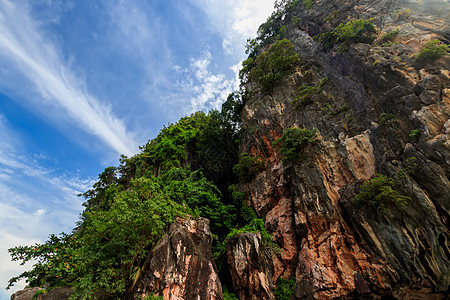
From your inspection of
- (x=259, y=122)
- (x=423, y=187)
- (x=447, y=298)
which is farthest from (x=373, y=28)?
(x=447, y=298)

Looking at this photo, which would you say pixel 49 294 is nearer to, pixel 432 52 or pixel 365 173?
pixel 365 173

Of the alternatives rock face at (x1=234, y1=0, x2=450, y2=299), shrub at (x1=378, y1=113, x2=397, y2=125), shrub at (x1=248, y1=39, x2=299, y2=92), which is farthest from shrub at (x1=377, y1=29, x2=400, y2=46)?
shrub at (x1=378, y1=113, x2=397, y2=125)

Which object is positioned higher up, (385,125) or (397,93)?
(397,93)

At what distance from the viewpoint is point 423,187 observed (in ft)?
32.2

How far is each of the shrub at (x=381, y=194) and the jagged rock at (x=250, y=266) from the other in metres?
7.04

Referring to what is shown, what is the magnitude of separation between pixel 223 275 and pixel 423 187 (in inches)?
492

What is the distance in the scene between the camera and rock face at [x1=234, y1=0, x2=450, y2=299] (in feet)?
30.9

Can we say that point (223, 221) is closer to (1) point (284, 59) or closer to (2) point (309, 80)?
(2) point (309, 80)

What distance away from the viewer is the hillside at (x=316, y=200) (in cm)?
920

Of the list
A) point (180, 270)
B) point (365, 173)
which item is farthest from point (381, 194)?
point (180, 270)

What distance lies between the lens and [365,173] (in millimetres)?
12578

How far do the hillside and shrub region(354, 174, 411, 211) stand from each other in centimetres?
6

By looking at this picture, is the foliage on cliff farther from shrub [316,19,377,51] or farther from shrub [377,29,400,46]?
shrub [377,29,400,46]

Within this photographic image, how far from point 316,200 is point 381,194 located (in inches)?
145
